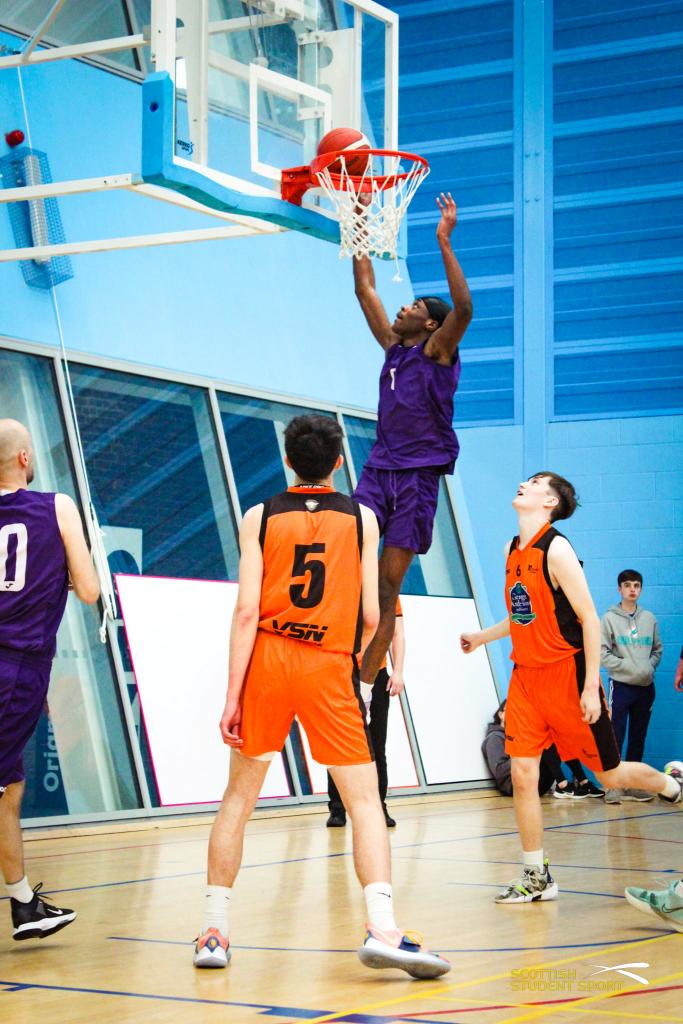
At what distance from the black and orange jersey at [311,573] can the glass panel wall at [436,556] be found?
689 cm

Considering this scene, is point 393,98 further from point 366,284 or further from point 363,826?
point 363,826

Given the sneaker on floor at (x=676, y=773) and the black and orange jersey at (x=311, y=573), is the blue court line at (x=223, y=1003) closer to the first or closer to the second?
the black and orange jersey at (x=311, y=573)

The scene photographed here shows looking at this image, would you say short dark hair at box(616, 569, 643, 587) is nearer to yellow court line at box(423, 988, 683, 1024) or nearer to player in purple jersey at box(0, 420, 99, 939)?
player in purple jersey at box(0, 420, 99, 939)

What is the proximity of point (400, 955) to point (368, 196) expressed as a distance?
3.61m

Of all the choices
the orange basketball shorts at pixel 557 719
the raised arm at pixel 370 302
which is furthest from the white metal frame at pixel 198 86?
the orange basketball shorts at pixel 557 719

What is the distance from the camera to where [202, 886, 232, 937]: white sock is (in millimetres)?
3957

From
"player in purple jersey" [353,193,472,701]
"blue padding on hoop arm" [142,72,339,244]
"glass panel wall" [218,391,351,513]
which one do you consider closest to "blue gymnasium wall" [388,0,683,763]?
"glass panel wall" [218,391,351,513]

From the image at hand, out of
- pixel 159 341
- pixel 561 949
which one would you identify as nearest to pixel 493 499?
pixel 159 341

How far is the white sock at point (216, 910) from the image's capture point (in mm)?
3957

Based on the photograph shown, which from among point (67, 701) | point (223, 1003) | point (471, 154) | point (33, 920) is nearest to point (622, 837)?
point (67, 701)

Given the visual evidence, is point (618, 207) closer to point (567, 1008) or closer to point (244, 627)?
point (244, 627)

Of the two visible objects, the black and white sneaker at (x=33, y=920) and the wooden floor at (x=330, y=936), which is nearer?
the wooden floor at (x=330, y=936)

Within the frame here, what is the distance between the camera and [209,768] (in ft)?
27.8

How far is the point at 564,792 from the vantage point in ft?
34.7
